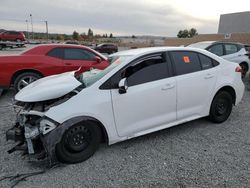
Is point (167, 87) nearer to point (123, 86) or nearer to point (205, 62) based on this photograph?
point (123, 86)

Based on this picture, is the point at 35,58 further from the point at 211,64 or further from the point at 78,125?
the point at 211,64

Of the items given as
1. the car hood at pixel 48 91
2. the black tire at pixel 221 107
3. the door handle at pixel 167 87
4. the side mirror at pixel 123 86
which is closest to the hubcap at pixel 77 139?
the car hood at pixel 48 91

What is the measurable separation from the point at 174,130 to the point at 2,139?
306cm

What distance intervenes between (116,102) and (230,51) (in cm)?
737

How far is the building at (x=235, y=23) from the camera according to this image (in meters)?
40.4

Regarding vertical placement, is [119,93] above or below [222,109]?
above

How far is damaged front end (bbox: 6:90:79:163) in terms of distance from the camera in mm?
3010

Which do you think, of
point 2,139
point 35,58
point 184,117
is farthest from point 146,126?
point 35,58

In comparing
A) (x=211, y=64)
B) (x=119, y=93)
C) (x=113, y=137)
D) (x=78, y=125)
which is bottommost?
(x=113, y=137)

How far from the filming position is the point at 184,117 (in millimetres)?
4039

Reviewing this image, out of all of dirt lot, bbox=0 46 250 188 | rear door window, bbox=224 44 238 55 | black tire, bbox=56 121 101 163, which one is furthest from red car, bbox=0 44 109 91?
rear door window, bbox=224 44 238 55

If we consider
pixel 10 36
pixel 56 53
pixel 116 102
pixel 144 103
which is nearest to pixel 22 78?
pixel 56 53

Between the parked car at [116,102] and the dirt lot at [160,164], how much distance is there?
254 mm

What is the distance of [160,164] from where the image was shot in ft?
10.5
